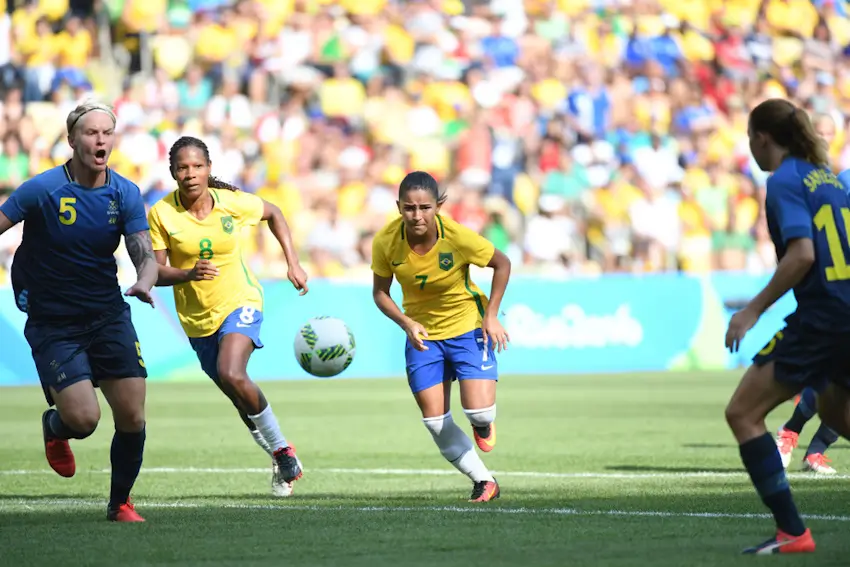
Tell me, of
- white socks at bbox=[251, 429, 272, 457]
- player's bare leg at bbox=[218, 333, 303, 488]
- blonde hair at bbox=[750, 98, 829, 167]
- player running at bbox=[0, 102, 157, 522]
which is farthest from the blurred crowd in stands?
blonde hair at bbox=[750, 98, 829, 167]

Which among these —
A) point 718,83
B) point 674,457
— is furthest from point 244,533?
point 718,83

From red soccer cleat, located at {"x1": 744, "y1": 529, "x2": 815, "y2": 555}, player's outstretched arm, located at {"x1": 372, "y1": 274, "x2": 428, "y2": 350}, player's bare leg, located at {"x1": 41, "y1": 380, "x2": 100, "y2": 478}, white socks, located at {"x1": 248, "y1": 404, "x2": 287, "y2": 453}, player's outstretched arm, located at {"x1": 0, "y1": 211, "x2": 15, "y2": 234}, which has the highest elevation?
player's outstretched arm, located at {"x1": 0, "y1": 211, "x2": 15, "y2": 234}

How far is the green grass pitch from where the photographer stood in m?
6.84

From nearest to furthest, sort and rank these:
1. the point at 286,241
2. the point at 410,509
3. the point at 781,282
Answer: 1. the point at 781,282
2. the point at 410,509
3. the point at 286,241

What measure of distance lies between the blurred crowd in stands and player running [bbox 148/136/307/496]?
11.7 meters

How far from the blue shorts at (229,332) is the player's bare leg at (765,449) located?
4221mm

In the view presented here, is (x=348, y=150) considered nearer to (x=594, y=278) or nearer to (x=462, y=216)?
(x=462, y=216)

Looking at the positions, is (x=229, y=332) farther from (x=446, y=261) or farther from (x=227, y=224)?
(x=446, y=261)

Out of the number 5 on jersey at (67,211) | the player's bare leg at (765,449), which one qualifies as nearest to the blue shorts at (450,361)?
the number 5 on jersey at (67,211)

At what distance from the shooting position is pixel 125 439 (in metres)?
8.25

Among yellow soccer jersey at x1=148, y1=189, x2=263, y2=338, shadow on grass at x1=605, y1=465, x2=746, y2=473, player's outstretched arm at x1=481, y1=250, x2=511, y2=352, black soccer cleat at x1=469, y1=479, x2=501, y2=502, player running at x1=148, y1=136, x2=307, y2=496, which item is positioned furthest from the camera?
shadow on grass at x1=605, y1=465, x2=746, y2=473

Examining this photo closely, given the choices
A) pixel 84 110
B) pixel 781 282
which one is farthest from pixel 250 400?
pixel 781 282

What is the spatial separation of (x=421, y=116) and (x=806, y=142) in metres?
19.8

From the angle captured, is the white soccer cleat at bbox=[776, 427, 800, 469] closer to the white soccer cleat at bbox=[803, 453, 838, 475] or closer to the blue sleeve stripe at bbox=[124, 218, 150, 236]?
the white soccer cleat at bbox=[803, 453, 838, 475]
